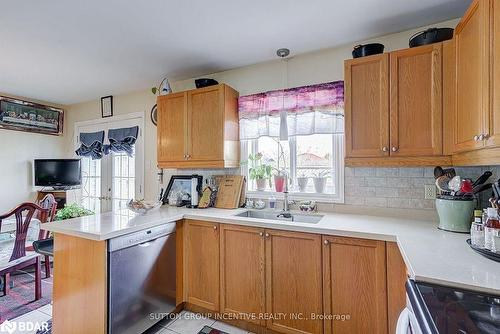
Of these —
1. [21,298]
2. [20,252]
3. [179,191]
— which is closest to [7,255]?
[20,252]

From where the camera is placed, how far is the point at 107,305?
1672 mm

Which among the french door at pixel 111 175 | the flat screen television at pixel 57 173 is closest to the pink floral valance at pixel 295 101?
the french door at pixel 111 175

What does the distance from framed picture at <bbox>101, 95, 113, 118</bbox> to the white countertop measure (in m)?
2.11

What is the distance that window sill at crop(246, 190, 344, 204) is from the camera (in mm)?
2307

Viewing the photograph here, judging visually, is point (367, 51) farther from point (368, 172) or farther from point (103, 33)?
point (103, 33)

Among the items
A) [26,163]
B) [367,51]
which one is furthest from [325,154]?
[26,163]

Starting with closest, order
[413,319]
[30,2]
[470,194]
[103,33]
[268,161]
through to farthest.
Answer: [413,319], [470,194], [30,2], [103,33], [268,161]

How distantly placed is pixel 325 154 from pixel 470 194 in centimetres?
111

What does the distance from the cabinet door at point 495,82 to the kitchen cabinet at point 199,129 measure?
1892 millimetres

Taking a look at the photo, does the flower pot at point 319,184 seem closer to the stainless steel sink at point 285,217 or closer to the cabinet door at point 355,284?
the stainless steel sink at point 285,217

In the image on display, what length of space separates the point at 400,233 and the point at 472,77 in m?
Answer: 0.95

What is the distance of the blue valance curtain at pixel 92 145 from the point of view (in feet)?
12.7

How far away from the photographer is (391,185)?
6.83ft

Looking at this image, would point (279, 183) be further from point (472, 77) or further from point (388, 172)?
point (472, 77)
